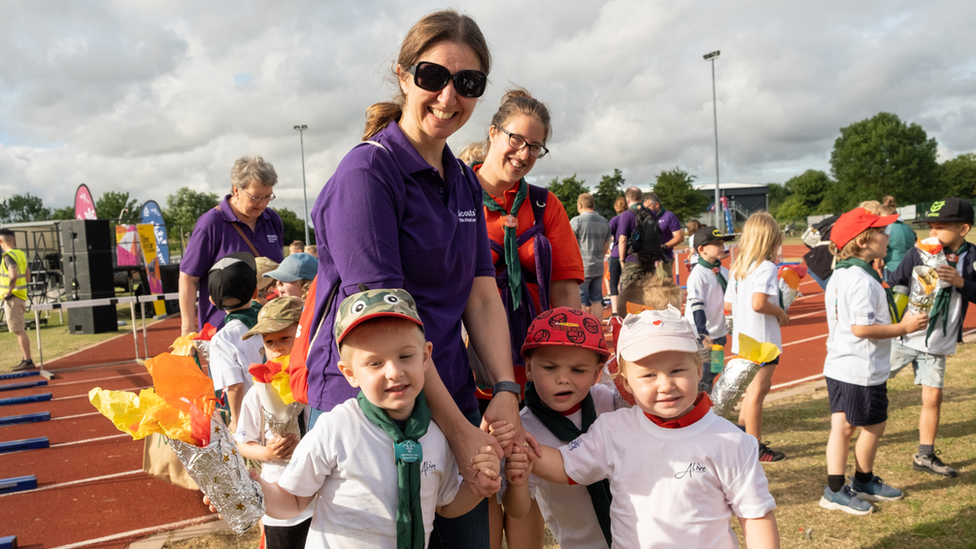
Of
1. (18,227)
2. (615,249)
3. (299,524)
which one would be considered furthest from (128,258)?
(299,524)

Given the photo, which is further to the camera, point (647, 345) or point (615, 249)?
point (615, 249)

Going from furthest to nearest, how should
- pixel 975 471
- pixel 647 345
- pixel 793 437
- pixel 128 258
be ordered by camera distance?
pixel 128 258, pixel 793 437, pixel 975 471, pixel 647 345

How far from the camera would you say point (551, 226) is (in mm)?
2768

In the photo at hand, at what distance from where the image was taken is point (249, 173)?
3961mm

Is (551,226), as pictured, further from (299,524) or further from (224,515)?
(224,515)

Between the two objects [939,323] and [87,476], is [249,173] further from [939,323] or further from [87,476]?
[939,323]

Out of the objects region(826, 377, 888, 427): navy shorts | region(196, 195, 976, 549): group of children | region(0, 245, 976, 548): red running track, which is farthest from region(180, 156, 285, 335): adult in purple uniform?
region(826, 377, 888, 427): navy shorts

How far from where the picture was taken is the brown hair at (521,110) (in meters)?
2.56

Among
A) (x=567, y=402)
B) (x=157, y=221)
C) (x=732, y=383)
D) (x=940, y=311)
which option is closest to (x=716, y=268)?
(x=940, y=311)

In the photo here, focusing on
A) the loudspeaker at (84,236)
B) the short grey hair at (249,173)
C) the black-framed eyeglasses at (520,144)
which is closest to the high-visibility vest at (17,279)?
the loudspeaker at (84,236)

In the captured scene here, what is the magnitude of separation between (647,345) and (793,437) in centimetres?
398

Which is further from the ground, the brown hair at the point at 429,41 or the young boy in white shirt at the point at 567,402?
the brown hair at the point at 429,41

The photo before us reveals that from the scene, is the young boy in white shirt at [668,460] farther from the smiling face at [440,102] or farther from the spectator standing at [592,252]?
the spectator standing at [592,252]

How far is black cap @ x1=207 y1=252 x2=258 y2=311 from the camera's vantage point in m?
3.34
